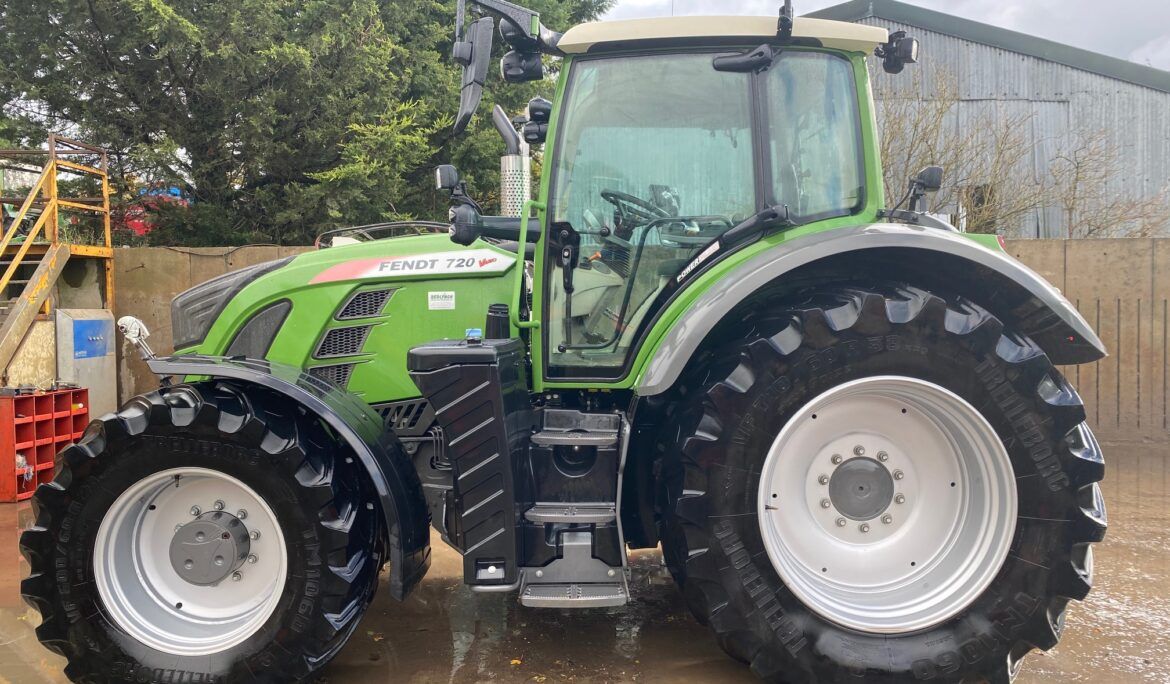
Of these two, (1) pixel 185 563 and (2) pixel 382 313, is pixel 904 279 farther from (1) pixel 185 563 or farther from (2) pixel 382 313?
(1) pixel 185 563

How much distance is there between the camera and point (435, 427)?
10.8ft

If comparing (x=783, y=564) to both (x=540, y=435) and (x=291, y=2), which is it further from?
(x=291, y=2)

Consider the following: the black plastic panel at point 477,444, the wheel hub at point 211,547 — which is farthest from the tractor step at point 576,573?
the wheel hub at point 211,547

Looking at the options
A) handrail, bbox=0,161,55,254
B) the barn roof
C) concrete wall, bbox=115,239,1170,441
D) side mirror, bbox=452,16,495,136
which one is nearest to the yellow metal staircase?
handrail, bbox=0,161,55,254

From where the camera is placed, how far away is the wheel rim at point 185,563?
2797mm

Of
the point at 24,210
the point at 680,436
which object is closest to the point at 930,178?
the point at 680,436

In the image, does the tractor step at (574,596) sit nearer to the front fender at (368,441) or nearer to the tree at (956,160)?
the front fender at (368,441)

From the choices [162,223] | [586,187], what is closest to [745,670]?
[586,187]

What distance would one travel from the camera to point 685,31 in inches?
114

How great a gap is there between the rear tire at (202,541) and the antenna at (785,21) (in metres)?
2.31

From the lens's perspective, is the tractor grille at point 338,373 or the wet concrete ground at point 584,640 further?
the tractor grille at point 338,373

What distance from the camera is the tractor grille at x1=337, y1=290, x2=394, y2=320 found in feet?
10.9

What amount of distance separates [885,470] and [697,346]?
86 centimetres

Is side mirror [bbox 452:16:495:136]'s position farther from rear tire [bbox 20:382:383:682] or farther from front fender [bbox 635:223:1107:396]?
rear tire [bbox 20:382:383:682]
